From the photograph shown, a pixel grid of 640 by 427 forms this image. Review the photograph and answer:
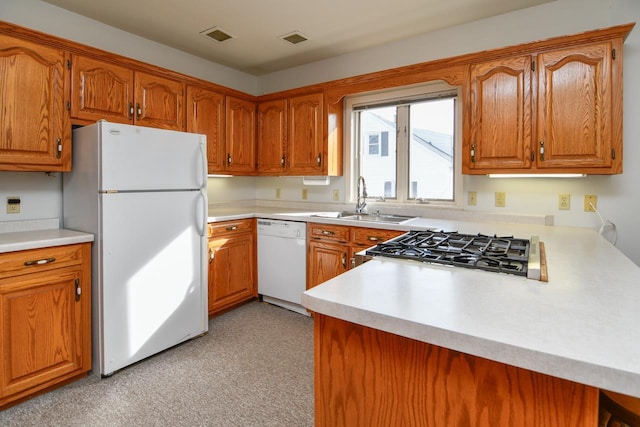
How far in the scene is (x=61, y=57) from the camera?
7.63ft

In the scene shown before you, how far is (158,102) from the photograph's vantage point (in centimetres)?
295

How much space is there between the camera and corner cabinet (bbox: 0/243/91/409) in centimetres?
191

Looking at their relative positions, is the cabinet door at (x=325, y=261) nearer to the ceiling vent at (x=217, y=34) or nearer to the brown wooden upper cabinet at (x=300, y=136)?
the brown wooden upper cabinet at (x=300, y=136)

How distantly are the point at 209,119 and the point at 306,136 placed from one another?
0.94 m

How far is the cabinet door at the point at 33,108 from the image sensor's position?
2105 millimetres

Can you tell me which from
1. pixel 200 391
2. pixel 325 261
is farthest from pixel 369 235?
pixel 200 391

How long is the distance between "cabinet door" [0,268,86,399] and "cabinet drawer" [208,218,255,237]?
1050 millimetres

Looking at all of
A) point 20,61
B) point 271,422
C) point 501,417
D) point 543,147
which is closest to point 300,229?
point 271,422

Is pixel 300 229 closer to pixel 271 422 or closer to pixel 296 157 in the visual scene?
pixel 296 157

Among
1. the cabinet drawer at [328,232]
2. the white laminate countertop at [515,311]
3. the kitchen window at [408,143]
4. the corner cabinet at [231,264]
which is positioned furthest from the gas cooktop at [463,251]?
the corner cabinet at [231,264]

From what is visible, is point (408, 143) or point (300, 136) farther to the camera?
point (300, 136)

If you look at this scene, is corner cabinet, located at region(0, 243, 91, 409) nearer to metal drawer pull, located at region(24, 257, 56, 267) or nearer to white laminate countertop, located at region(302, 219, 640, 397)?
metal drawer pull, located at region(24, 257, 56, 267)

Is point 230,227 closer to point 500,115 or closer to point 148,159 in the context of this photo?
point 148,159

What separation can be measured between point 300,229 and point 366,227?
0.67 meters
